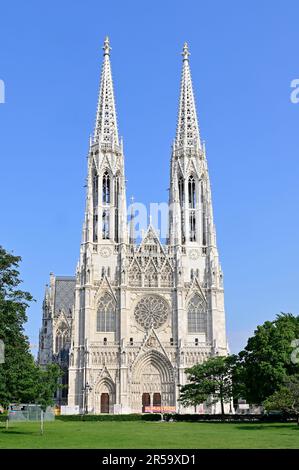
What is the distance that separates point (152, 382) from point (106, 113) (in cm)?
4033

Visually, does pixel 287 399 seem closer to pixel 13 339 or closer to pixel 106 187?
pixel 13 339

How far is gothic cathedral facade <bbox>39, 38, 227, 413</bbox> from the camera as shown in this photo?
268 feet

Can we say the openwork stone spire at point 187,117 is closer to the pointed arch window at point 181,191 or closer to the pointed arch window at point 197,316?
the pointed arch window at point 181,191

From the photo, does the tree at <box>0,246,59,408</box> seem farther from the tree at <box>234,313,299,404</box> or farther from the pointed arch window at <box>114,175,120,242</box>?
the pointed arch window at <box>114,175,120,242</box>

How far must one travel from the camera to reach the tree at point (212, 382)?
215 feet

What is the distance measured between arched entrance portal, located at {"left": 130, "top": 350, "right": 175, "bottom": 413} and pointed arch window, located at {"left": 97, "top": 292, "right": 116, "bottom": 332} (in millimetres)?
6066

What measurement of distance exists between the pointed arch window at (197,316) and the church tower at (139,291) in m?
0.14

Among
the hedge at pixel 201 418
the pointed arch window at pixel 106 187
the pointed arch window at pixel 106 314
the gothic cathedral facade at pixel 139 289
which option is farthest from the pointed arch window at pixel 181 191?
the hedge at pixel 201 418

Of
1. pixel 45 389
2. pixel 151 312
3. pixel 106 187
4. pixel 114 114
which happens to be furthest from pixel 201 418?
pixel 114 114

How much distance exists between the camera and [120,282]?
280 feet

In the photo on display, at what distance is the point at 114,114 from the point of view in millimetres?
94312

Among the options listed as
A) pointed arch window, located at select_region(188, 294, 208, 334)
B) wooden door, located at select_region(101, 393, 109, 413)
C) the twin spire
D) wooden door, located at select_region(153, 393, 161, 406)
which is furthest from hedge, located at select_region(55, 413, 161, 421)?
the twin spire
